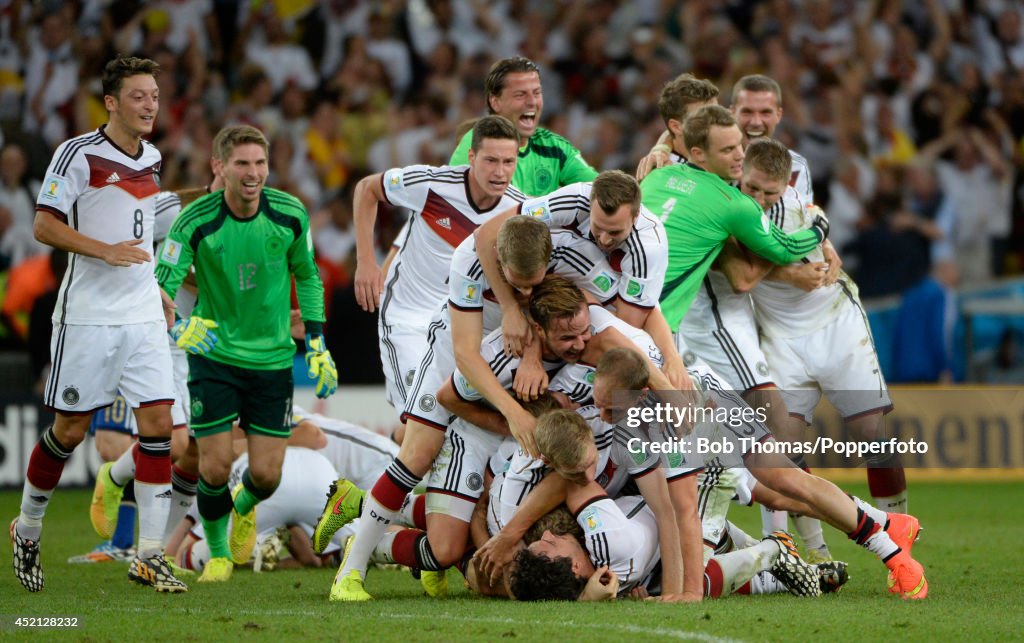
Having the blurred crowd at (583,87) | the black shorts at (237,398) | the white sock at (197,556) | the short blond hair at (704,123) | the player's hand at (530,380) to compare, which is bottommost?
the white sock at (197,556)

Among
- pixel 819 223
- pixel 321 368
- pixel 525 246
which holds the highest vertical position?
pixel 819 223

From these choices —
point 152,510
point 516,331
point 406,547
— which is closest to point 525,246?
point 516,331

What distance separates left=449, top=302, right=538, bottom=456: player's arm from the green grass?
78cm

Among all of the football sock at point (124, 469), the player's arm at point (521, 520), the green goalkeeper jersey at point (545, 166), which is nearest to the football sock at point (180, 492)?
the football sock at point (124, 469)

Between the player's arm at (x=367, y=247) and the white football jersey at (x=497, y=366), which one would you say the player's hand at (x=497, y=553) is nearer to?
the white football jersey at (x=497, y=366)

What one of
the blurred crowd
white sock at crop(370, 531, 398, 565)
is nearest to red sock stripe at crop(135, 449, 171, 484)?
white sock at crop(370, 531, 398, 565)

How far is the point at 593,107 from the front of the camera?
56.0ft

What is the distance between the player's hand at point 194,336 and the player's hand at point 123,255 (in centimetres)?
43

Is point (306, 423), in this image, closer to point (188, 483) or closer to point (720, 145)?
point (188, 483)

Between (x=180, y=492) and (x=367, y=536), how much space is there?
7.31 ft

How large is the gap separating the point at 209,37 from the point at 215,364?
9.36 meters

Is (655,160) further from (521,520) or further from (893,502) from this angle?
(521,520)

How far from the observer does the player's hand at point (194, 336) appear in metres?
7.66

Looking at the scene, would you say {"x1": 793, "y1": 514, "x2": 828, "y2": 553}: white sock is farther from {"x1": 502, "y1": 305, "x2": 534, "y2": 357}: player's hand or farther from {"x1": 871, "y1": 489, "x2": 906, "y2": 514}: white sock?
{"x1": 502, "y1": 305, "x2": 534, "y2": 357}: player's hand
